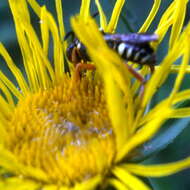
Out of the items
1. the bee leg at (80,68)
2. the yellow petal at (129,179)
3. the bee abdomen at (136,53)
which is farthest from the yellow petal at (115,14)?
the yellow petal at (129,179)

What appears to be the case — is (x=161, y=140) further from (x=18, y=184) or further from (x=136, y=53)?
(x=18, y=184)

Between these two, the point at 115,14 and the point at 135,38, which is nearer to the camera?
the point at 135,38

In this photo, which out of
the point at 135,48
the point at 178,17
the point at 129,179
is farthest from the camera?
the point at 178,17

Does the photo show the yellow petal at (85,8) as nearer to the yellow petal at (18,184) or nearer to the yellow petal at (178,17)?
the yellow petal at (178,17)

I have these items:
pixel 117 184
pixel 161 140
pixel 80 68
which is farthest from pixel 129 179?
pixel 80 68

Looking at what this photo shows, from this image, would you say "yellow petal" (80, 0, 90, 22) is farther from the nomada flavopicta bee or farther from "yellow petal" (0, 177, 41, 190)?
"yellow petal" (0, 177, 41, 190)

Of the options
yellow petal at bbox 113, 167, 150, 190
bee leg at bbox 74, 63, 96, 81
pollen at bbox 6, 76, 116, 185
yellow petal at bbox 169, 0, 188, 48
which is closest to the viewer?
yellow petal at bbox 113, 167, 150, 190

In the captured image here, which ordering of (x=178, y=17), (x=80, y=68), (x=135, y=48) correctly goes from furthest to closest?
(x=80, y=68) → (x=178, y=17) → (x=135, y=48)

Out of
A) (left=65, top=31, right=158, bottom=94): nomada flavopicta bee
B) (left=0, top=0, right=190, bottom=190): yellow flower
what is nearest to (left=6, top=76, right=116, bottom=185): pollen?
(left=0, top=0, right=190, bottom=190): yellow flower

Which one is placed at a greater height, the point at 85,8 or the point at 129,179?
the point at 85,8
